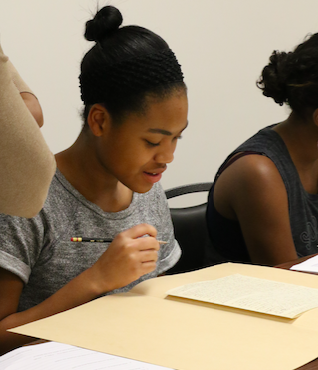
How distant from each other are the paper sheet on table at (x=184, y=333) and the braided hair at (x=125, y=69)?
387mm

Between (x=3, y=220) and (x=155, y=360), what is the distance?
46 centimetres

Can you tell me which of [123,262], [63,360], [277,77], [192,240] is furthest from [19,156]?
[277,77]

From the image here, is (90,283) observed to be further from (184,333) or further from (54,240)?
(184,333)

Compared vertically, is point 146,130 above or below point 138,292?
above

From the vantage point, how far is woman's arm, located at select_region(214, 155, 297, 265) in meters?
1.29

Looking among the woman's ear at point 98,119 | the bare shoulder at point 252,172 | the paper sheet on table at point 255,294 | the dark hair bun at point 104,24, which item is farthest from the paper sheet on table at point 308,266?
the dark hair bun at point 104,24

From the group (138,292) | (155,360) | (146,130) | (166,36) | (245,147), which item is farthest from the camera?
(166,36)

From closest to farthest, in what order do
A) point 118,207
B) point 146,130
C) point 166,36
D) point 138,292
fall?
1. point 138,292
2. point 146,130
3. point 118,207
4. point 166,36

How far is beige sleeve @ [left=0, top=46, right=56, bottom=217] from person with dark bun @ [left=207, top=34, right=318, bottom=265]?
34.7 inches

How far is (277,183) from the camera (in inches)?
52.6

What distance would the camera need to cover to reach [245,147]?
4.68 feet

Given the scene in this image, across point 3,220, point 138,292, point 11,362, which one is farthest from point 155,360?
point 3,220

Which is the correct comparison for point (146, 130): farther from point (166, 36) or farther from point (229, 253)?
point (166, 36)

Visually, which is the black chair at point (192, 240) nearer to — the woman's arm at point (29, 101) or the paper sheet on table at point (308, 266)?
the paper sheet on table at point (308, 266)
